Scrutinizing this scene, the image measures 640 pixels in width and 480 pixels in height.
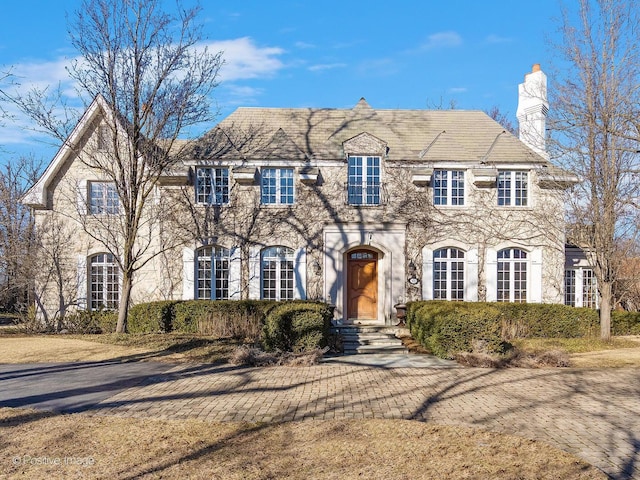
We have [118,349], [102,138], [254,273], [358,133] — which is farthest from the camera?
[358,133]

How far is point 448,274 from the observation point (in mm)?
18359

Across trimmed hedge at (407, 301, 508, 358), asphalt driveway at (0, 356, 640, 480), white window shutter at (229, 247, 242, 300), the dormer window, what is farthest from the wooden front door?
the dormer window

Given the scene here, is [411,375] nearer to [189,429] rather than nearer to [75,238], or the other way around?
[189,429]

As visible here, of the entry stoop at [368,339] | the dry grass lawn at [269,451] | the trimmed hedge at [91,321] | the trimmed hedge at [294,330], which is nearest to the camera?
the dry grass lawn at [269,451]

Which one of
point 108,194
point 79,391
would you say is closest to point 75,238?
point 108,194

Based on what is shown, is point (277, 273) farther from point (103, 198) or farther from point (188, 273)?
point (103, 198)

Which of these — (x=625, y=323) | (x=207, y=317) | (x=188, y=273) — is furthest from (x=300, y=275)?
(x=625, y=323)

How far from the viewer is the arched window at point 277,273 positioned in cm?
1838

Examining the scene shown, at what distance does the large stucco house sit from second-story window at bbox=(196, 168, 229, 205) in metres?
0.04

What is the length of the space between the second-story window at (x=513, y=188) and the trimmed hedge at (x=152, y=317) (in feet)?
38.0

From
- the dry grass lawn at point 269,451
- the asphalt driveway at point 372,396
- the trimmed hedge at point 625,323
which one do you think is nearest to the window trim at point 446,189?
the trimmed hedge at point 625,323

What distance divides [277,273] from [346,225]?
2884mm

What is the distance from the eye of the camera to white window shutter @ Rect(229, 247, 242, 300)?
18.3 m

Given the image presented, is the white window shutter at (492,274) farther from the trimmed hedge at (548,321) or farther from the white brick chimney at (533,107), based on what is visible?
the white brick chimney at (533,107)
